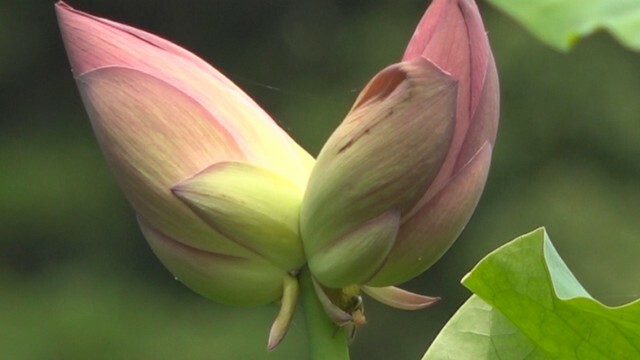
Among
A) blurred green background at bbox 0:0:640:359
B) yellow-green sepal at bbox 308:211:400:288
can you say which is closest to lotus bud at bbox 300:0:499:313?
yellow-green sepal at bbox 308:211:400:288

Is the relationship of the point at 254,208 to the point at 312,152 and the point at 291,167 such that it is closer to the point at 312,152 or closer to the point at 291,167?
the point at 291,167

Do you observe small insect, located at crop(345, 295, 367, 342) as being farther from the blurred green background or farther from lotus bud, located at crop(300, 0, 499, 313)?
the blurred green background

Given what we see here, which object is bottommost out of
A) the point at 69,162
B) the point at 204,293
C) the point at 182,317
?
the point at 182,317

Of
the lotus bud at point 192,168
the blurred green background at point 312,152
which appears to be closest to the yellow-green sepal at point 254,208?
the lotus bud at point 192,168

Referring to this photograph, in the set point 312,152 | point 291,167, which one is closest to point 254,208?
point 291,167

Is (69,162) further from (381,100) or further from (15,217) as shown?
(381,100)

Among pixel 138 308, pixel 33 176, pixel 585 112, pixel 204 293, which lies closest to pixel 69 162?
pixel 33 176
